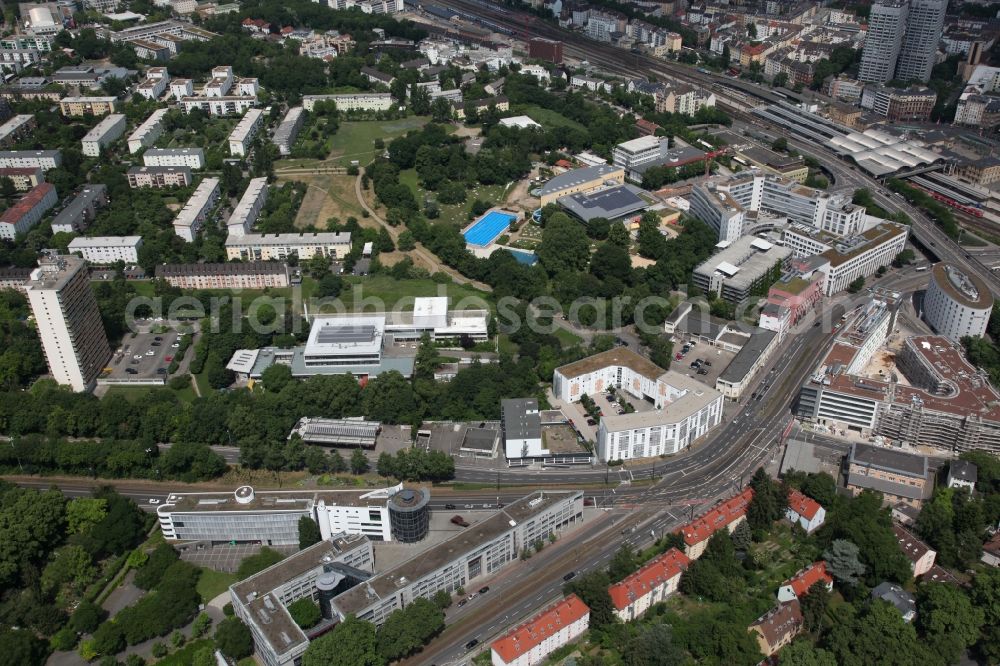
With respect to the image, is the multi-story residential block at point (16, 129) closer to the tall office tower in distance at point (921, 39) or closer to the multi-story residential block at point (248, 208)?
the multi-story residential block at point (248, 208)

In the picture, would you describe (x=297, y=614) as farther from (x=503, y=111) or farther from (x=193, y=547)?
(x=503, y=111)

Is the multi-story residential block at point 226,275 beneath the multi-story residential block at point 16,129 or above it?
beneath

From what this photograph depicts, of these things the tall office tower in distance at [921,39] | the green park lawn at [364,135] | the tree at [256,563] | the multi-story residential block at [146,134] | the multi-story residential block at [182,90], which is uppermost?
the tall office tower in distance at [921,39]

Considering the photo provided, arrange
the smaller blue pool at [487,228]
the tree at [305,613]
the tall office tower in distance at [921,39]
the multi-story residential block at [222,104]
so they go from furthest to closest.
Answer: the tall office tower in distance at [921,39] < the multi-story residential block at [222,104] < the smaller blue pool at [487,228] < the tree at [305,613]

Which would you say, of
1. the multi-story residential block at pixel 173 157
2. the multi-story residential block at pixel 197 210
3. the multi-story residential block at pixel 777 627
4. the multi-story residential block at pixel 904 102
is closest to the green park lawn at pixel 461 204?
the multi-story residential block at pixel 197 210

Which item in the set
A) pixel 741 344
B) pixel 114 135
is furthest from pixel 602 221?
pixel 114 135

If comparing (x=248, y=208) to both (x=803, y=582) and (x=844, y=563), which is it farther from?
(x=844, y=563)
